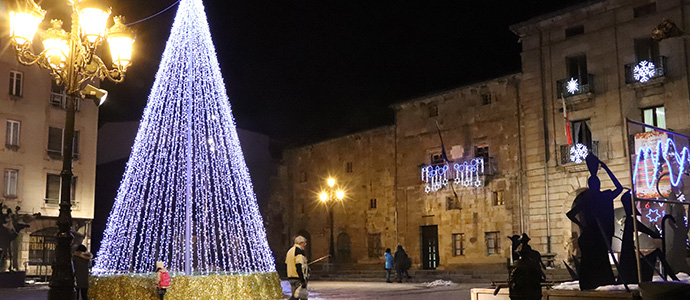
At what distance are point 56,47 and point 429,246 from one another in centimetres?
2446

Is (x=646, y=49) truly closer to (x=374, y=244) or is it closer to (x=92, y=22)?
(x=374, y=244)

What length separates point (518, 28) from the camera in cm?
2762

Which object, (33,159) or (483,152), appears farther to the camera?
(483,152)

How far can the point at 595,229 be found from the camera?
10.1 m

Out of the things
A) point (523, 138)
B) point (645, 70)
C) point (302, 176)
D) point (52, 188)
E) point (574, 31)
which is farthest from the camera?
point (302, 176)

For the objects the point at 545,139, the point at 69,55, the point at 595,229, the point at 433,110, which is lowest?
the point at 595,229

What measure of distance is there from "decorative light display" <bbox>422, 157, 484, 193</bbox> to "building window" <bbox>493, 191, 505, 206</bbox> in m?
0.84

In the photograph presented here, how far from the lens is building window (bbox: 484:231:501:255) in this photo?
29.1 metres

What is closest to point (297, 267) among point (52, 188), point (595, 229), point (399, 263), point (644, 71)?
point (595, 229)

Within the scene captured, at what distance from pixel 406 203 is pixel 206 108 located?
20.1m

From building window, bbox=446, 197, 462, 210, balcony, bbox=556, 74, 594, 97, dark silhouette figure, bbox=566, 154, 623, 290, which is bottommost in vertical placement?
dark silhouette figure, bbox=566, 154, 623, 290

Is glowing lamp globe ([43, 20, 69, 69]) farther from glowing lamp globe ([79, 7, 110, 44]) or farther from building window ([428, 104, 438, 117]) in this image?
building window ([428, 104, 438, 117])

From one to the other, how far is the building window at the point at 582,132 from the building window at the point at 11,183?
23.6 meters

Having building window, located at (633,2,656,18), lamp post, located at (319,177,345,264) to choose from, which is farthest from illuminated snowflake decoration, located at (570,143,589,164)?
lamp post, located at (319,177,345,264)
